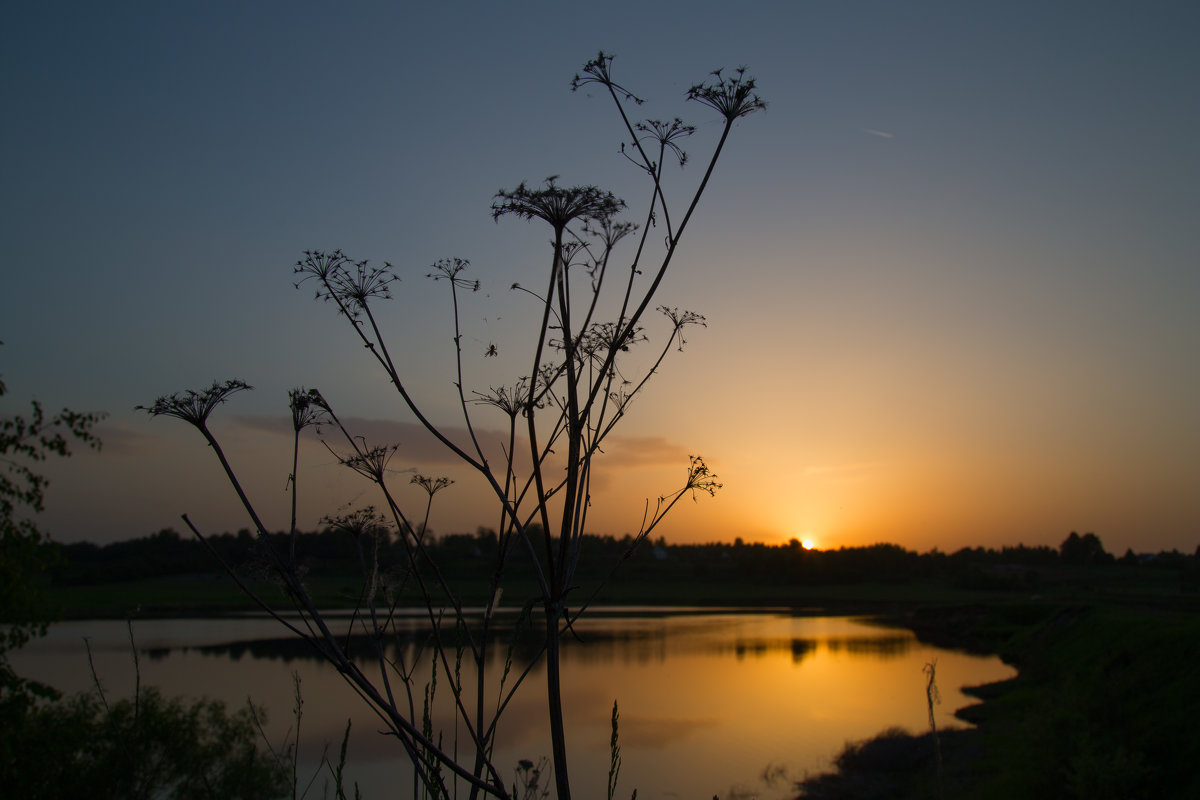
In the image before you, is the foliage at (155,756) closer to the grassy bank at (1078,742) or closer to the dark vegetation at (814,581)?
the grassy bank at (1078,742)

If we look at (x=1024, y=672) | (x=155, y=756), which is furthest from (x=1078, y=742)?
(x=1024, y=672)

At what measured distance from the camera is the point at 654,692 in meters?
32.1

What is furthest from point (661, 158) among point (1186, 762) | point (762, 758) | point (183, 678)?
point (183, 678)

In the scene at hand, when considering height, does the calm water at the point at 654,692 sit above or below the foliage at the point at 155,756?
below

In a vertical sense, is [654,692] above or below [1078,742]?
below

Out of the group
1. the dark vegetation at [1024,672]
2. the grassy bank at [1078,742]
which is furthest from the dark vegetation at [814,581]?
the grassy bank at [1078,742]

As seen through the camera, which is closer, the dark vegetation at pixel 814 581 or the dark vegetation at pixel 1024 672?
the dark vegetation at pixel 1024 672

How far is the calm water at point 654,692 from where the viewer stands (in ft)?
71.7

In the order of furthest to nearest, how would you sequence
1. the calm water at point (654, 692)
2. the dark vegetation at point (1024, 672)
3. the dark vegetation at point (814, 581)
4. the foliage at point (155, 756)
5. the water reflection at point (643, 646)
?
1. the dark vegetation at point (814, 581)
2. the water reflection at point (643, 646)
3. the calm water at point (654, 692)
4. the dark vegetation at point (1024, 672)
5. the foliage at point (155, 756)

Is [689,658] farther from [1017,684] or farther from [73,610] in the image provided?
[73,610]

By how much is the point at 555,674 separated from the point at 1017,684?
37518 millimetres

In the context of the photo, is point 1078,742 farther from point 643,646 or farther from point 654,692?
point 643,646

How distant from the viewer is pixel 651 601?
84.2 metres

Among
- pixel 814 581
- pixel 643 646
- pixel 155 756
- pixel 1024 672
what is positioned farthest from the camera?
pixel 814 581
